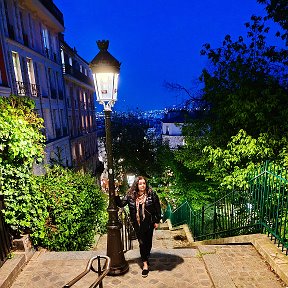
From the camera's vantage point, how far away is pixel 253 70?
34.4ft

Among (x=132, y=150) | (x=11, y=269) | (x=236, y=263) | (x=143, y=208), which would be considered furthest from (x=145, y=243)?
(x=132, y=150)

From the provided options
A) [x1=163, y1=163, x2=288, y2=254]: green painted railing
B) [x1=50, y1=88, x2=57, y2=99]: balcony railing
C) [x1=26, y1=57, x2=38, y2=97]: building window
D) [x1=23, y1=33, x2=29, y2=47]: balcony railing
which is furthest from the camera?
[x1=50, y1=88, x2=57, y2=99]: balcony railing

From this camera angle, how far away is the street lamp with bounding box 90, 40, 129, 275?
13.6 ft

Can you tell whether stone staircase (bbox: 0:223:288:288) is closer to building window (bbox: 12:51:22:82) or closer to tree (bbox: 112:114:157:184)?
building window (bbox: 12:51:22:82)

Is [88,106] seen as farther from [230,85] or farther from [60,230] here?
[60,230]

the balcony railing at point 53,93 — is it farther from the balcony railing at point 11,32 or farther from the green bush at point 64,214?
the green bush at point 64,214

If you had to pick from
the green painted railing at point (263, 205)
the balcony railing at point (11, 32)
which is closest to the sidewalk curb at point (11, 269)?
the green painted railing at point (263, 205)

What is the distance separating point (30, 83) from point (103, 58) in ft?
50.3

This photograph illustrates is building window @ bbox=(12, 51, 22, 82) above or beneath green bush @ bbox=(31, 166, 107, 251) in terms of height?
above

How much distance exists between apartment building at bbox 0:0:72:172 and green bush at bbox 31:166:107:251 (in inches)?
210

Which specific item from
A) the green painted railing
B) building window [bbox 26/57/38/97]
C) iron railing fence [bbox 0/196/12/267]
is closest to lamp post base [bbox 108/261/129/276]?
iron railing fence [bbox 0/196/12/267]

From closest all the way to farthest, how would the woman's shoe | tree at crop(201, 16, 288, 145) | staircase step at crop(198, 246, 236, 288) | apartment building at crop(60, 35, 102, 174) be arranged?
staircase step at crop(198, 246, 236, 288)
the woman's shoe
tree at crop(201, 16, 288, 145)
apartment building at crop(60, 35, 102, 174)

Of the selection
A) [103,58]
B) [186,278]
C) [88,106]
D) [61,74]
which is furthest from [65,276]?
[88,106]

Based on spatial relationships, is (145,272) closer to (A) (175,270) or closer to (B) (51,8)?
(A) (175,270)
